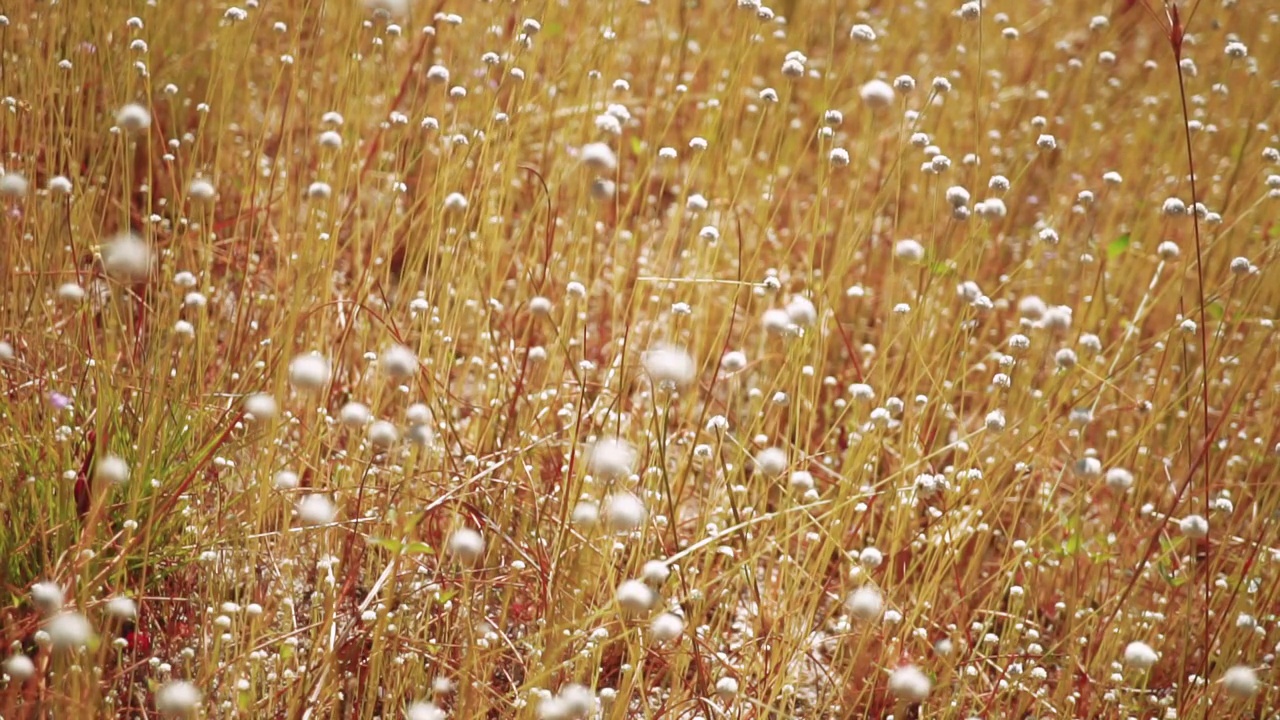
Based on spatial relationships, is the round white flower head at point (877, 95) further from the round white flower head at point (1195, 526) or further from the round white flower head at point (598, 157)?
the round white flower head at point (1195, 526)

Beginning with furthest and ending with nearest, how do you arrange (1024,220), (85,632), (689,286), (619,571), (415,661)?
(1024,220) < (689,286) < (619,571) < (415,661) < (85,632)

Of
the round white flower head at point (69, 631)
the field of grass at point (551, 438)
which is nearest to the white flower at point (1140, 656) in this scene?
the field of grass at point (551, 438)

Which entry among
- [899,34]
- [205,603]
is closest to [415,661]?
[205,603]

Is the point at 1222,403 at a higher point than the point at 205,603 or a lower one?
higher

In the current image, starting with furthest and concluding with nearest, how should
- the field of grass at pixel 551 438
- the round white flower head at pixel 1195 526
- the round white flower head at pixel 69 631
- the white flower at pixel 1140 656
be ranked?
the field of grass at pixel 551 438 → the round white flower head at pixel 1195 526 → the white flower at pixel 1140 656 → the round white flower head at pixel 69 631

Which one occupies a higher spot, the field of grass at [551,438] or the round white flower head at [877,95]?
the round white flower head at [877,95]

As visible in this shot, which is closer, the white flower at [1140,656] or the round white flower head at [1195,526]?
the white flower at [1140,656]

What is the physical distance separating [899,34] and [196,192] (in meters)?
2.58

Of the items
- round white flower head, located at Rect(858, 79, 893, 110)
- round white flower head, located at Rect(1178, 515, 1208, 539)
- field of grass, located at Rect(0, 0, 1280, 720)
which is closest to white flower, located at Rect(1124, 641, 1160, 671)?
field of grass, located at Rect(0, 0, 1280, 720)

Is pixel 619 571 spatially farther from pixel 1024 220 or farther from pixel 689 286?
pixel 1024 220

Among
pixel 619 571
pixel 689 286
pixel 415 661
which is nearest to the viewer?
pixel 415 661

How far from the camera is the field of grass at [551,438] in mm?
1250

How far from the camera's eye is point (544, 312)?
1239 millimetres

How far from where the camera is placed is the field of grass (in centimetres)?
125
